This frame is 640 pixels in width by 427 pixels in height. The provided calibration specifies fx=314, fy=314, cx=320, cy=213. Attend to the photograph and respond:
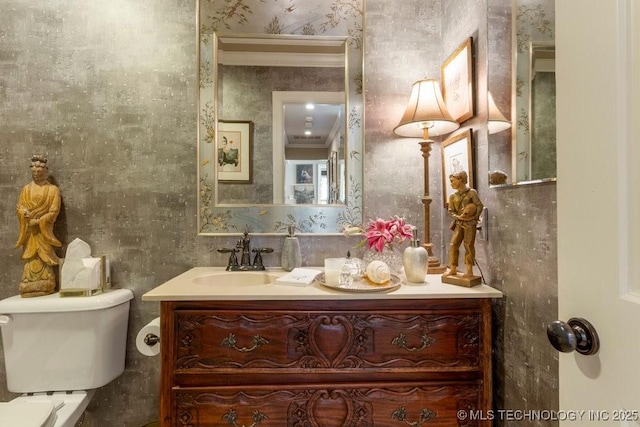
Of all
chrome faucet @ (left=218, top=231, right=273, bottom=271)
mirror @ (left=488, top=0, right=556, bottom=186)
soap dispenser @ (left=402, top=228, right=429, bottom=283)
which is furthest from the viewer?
chrome faucet @ (left=218, top=231, right=273, bottom=271)

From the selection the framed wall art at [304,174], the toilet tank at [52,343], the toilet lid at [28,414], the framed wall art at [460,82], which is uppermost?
the framed wall art at [460,82]

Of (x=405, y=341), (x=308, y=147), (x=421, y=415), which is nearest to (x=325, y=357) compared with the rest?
(x=405, y=341)

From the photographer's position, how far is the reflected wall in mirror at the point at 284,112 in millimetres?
1613

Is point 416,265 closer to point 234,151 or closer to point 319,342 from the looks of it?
point 319,342

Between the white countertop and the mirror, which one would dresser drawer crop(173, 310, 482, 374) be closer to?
the white countertop

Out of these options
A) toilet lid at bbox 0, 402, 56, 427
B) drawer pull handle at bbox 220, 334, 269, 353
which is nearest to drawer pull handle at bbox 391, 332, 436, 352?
drawer pull handle at bbox 220, 334, 269, 353

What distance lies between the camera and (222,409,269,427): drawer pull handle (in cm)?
108

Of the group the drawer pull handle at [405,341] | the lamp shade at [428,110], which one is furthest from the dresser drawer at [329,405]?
the lamp shade at [428,110]

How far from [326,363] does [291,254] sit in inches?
22.2

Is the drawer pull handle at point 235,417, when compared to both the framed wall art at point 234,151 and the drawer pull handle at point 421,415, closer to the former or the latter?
the drawer pull handle at point 421,415

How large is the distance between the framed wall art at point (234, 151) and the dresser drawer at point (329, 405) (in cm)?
98

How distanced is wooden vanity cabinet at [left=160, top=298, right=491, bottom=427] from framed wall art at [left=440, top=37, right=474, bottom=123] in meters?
0.82

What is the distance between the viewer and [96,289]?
1.44 m

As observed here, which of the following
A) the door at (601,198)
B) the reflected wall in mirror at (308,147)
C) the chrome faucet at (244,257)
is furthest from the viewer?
the reflected wall in mirror at (308,147)
